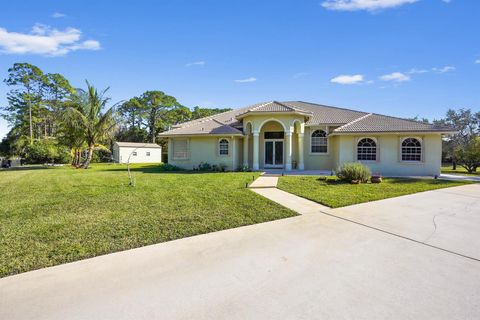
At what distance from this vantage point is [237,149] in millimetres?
19750

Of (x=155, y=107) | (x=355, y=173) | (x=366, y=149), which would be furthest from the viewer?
(x=155, y=107)

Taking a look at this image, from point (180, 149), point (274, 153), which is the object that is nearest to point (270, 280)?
point (274, 153)

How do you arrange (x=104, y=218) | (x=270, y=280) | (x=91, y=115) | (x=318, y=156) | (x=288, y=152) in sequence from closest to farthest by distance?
(x=270, y=280), (x=104, y=218), (x=288, y=152), (x=318, y=156), (x=91, y=115)

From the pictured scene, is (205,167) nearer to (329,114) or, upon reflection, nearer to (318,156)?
(318,156)

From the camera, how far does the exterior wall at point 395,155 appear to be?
16.2m

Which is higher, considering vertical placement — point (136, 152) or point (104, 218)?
point (136, 152)

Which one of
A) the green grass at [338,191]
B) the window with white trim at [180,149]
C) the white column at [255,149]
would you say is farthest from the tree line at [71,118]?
the green grass at [338,191]

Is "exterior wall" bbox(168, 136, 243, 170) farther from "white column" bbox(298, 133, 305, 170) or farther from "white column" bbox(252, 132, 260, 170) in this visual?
"white column" bbox(298, 133, 305, 170)

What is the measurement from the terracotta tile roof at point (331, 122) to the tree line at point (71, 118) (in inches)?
389

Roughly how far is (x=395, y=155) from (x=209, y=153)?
1329 centimetres

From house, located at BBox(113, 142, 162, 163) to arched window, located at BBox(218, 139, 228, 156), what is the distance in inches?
975

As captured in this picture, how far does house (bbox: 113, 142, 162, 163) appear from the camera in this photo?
40.3 m

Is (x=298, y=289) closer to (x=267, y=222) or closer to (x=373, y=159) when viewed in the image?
(x=267, y=222)

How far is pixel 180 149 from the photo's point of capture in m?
20.4
